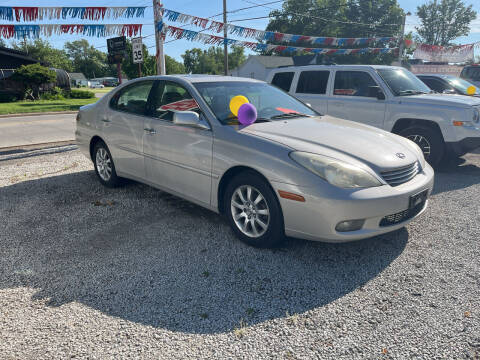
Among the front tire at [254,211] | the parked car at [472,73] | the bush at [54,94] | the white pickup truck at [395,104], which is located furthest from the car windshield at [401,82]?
the bush at [54,94]

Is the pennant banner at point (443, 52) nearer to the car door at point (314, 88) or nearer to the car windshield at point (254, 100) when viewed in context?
the car door at point (314, 88)

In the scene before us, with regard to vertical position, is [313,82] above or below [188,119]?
above

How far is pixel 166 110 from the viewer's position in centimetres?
434

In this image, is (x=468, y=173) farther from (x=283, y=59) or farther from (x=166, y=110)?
(x=283, y=59)

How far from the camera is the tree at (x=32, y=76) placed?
89.2ft

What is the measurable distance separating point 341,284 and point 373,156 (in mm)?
1186

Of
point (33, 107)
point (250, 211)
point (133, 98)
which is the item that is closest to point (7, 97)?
point (33, 107)

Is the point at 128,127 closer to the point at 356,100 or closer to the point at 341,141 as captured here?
the point at 341,141

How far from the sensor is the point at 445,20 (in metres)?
72.7

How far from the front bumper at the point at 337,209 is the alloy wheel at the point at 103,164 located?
3031 mm

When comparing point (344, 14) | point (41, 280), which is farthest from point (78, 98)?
point (344, 14)

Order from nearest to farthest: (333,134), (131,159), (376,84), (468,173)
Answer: (333,134), (131,159), (468,173), (376,84)

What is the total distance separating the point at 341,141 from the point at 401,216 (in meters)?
0.87

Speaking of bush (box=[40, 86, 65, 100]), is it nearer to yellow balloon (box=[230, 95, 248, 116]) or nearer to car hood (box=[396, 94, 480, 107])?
car hood (box=[396, 94, 480, 107])
